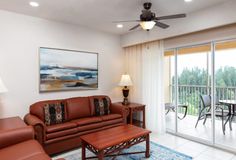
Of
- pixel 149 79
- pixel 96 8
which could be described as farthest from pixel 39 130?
pixel 149 79

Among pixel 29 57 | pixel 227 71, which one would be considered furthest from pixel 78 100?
pixel 227 71

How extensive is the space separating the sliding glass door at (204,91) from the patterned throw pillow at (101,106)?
1.55 meters

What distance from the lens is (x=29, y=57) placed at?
3332 mm

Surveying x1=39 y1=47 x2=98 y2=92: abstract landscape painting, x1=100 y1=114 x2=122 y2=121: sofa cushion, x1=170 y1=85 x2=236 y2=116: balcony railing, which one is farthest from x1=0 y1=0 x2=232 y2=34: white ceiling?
x1=100 y1=114 x2=122 y2=121: sofa cushion

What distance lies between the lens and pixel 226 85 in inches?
130

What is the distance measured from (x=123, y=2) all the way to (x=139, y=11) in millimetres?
492

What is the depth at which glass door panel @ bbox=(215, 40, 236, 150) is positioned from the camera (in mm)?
3154

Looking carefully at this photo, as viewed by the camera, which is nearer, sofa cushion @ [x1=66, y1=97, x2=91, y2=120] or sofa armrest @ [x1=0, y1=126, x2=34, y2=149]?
sofa armrest @ [x1=0, y1=126, x2=34, y2=149]

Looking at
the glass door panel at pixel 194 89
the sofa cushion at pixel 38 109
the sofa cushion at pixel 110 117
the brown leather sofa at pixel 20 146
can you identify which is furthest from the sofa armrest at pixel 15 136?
the glass door panel at pixel 194 89

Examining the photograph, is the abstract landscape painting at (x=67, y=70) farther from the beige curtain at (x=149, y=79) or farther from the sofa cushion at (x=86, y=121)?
the beige curtain at (x=149, y=79)

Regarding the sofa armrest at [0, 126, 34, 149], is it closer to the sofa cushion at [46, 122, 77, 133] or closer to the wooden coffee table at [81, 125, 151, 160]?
the sofa cushion at [46, 122, 77, 133]

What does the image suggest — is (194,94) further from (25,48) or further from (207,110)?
(25,48)

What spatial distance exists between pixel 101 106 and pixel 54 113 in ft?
3.64

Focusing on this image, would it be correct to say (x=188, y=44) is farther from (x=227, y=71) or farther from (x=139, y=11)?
(x=139, y=11)
